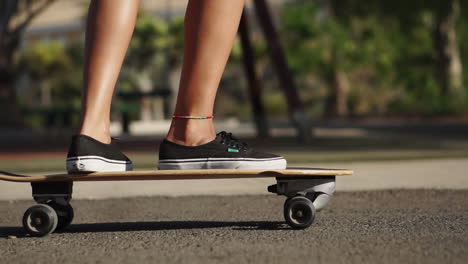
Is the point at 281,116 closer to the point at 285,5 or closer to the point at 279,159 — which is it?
the point at 285,5

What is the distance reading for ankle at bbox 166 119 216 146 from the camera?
3.89m

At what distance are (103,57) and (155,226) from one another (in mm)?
892

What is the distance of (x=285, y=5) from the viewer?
147 ft

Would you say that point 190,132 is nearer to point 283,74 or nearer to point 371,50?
point 283,74

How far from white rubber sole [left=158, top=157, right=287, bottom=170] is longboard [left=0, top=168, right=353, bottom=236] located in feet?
0.18

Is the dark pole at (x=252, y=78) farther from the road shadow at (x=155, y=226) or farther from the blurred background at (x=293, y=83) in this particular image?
the road shadow at (x=155, y=226)

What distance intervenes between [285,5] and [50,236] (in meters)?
41.7

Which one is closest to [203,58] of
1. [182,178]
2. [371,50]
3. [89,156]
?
[182,178]

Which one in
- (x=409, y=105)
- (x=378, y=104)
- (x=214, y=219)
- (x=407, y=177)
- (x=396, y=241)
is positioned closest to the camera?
(x=396, y=241)

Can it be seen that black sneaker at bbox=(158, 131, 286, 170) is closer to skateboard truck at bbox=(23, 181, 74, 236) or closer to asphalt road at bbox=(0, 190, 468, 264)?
asphalt road at bbox=(0, 190, 468, 264)

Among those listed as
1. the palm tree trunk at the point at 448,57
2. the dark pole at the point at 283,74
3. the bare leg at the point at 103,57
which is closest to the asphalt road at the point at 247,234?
the bare leg at the point at 103,57

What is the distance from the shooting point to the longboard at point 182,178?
146 inches

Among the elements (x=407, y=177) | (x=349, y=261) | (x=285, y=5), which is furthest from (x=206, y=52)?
(x=285, y=5)

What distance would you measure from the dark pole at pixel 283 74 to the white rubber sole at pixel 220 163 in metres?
8.70
